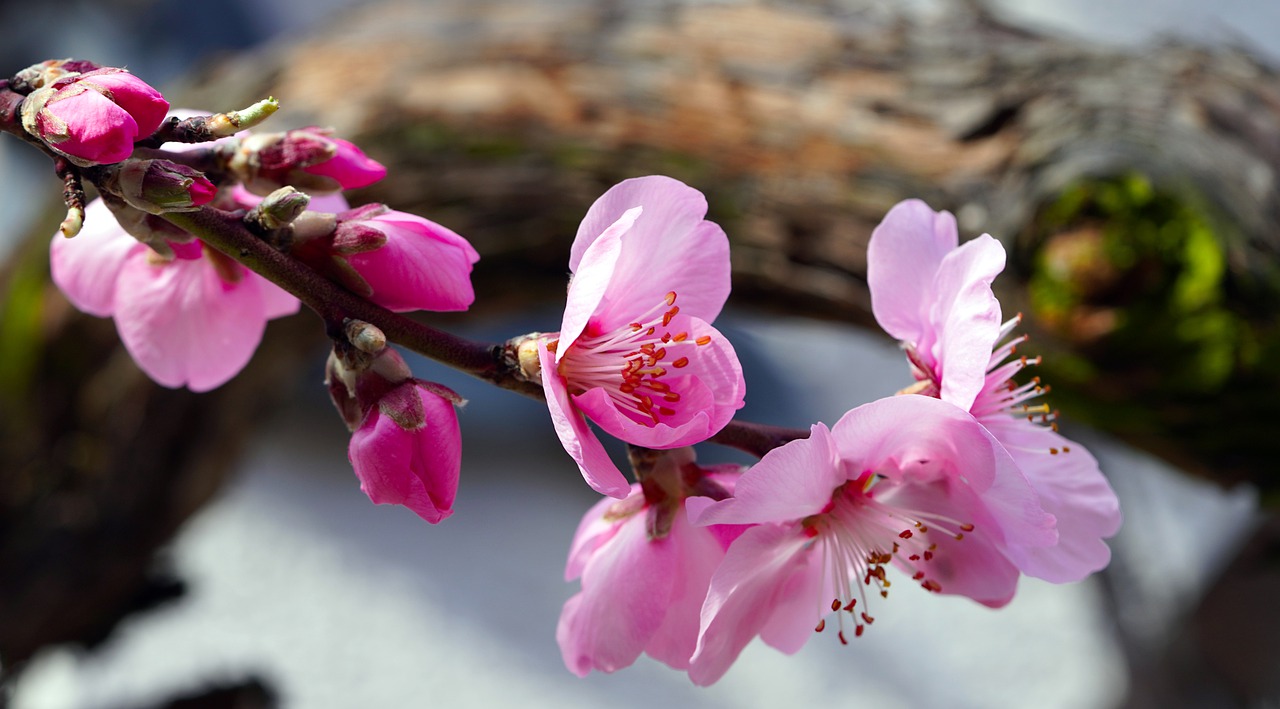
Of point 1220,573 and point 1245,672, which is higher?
point 1220,573

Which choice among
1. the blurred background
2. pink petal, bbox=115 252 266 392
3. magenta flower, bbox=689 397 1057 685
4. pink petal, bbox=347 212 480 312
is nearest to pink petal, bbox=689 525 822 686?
magenta flower, bbox=689 397 1057 685

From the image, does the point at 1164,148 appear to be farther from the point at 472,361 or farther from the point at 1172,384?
the point at 472,361

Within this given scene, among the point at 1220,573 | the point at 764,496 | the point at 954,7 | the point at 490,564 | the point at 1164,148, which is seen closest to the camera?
the point at 764,496

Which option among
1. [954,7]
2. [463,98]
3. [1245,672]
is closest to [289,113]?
[463,98]

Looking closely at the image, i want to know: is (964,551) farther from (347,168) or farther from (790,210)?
(790,210)

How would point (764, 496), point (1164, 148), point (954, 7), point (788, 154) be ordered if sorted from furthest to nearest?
point (954, 7)
point (788, 154)
point (1164, 148)
point (764, 496)

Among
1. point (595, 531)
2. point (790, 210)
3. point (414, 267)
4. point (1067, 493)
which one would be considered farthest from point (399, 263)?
point (790, 210)
